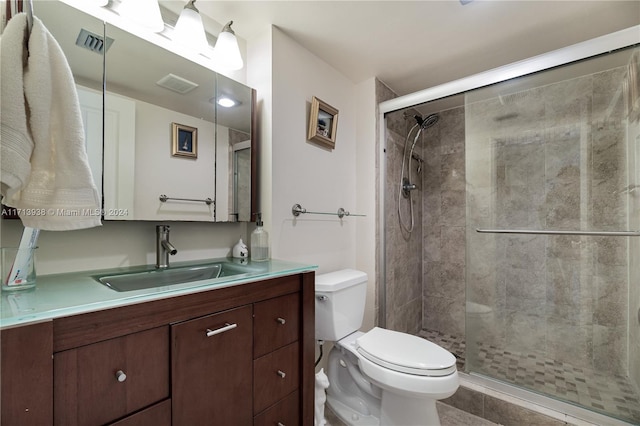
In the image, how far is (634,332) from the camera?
159 centimetres

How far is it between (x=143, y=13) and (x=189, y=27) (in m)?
0.19

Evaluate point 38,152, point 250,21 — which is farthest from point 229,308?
point 250,21

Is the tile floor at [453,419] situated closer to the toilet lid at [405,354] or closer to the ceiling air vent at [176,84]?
the toilet lid at [405,354]

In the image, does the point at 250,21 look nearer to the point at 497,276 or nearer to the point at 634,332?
the point at 497,276

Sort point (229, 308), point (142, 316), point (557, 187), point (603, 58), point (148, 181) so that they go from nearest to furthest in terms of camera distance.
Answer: point (142, 316) → point (229, 308) → point (148, 181) → point (603, 58) → point (557, 187)

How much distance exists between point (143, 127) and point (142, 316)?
2.73ft

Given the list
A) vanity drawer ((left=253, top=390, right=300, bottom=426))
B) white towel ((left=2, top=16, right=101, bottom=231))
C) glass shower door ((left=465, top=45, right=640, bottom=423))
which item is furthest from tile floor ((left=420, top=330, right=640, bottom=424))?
white towel ((left=2, top=16, right=101, bottom=231))

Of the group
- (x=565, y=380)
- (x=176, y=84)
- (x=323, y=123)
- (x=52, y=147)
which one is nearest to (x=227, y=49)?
(x=176, y=84)

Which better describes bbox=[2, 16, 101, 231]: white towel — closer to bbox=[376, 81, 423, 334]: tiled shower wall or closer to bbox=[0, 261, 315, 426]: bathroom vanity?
bbox=[0, 261, 315, 426]: bathroom vanity

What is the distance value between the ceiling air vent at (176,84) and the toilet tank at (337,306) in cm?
118

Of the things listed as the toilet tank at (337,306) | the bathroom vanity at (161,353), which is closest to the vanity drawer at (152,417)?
the bathroom vanity at (161,353)

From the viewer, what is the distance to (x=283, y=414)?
1.14 m

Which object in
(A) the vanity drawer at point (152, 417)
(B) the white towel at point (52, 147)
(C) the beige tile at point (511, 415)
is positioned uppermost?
(B) the white towel at point (52, 147)

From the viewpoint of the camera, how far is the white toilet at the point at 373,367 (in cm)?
121
